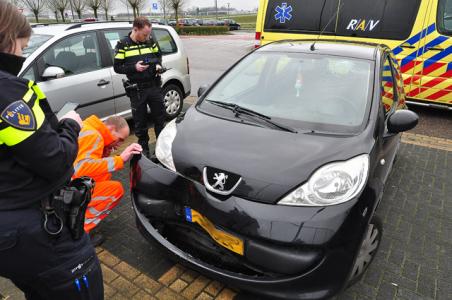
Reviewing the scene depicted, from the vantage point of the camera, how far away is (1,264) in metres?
1.35

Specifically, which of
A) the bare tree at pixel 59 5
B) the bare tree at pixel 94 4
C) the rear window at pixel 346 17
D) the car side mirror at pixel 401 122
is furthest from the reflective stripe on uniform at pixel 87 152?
the bare tree at pixel 94 4

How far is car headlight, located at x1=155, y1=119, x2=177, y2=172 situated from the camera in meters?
2.47

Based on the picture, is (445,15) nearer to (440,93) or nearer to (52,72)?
(440,93)

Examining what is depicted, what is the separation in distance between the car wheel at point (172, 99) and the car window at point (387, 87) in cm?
350

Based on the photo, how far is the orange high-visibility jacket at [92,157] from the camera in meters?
2.47

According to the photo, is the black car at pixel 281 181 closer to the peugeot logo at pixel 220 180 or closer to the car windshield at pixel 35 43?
the peugeot logo at pixel 220 180

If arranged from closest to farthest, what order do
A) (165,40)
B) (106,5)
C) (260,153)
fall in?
(260,153) < (165,40) < (106,5)

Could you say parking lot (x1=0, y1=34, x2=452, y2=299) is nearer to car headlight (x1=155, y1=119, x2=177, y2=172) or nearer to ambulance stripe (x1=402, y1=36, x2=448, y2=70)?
car headlight (x1=155, y1=119, x2=177, y2=172)

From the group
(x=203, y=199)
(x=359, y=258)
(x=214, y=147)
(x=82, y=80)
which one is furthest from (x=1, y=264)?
(x=82, y=80)

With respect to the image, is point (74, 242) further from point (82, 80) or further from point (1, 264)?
point (82, 80)

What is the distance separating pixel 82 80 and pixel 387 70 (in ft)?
11.8

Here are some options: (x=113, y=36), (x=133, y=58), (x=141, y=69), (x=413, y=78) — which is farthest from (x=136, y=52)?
(x=413, y=78)

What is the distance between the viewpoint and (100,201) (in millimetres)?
2787

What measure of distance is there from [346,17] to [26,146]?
6488mm
